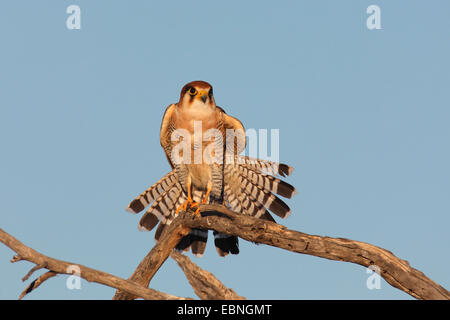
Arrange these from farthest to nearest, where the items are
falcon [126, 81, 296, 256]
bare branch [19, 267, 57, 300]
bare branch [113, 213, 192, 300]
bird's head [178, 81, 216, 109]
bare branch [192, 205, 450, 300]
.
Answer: falcon [126, 81, 296, 256]
bird's head [178, 81, 216, 109]
bare branch [113, 213, 192, 300]
bare branch [192, 205, 450, 300]
bare branch [19, 267, 57, 300]

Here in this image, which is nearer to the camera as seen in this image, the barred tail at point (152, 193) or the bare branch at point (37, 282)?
the bare branch at point (37, 282)

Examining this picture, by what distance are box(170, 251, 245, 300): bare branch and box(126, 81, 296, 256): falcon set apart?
168cm

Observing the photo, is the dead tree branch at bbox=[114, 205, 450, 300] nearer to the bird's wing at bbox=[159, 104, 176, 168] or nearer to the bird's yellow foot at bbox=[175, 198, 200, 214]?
the bird's yellow foot at bbox=[175, 198, 200, 214]

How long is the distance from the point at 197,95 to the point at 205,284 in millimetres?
3195

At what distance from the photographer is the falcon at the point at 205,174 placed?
28.3 feet

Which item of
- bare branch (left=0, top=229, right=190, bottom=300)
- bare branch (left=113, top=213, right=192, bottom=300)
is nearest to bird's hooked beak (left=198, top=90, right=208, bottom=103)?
bare branch (left=113, top=213, right=192, bottom=300)

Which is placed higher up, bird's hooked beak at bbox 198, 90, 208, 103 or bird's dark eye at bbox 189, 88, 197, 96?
bird's dark eye at bbox 189, 88, 197, 96

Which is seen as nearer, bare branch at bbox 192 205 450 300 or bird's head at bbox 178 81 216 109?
bare branch at bbox 192 205 450 300

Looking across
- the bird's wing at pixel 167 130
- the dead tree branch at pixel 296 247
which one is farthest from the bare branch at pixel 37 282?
the bird's wing at pixel 167 130

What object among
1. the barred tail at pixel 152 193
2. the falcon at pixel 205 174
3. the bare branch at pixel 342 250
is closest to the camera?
the bare branch at pixel 342 250

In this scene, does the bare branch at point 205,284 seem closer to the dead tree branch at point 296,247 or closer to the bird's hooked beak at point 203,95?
the dead tree branch at point 296,247

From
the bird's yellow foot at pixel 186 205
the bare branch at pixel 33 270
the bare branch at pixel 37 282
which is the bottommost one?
the bare branch at pixel 37 282

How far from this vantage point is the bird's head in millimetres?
8422
